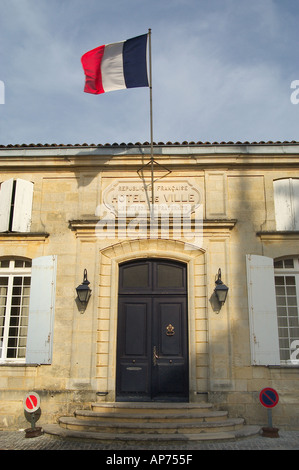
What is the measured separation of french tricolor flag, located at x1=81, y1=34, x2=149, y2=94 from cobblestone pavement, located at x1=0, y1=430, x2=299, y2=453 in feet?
21.3

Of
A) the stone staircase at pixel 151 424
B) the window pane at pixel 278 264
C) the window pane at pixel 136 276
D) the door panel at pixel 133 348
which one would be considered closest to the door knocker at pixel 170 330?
the door panel at pixel 133 348

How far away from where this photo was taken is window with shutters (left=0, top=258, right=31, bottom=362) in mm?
8375

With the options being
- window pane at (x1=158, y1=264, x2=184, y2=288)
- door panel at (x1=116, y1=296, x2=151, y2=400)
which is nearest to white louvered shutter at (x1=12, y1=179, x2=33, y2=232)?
door panel at (x1=116, y1=296, x2=151, y2=400)

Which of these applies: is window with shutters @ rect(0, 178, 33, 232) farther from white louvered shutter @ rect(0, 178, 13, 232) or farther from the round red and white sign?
the round red and white sign

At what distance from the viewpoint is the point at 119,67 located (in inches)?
342

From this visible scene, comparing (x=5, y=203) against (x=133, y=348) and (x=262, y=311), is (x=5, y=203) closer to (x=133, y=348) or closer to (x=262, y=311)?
(x=133, y=348)

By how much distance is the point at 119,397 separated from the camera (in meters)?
8.01

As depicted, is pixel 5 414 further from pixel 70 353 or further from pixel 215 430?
pixel 215 430

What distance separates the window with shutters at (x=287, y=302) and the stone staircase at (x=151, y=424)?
5.63ft

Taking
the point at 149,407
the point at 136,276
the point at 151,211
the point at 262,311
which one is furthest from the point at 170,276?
the point at 149,407

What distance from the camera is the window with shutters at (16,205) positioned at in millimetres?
8805

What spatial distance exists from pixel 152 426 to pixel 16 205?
5070 mm

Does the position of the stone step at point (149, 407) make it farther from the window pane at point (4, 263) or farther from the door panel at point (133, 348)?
the window pane at point (4, 263)
